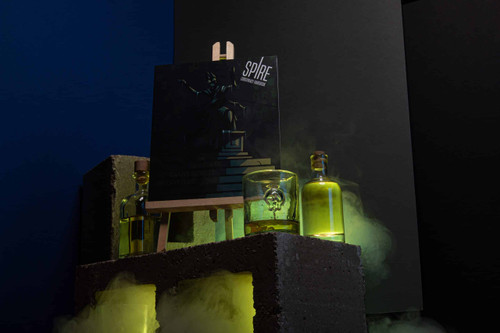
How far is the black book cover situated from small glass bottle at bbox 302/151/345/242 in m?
0.13

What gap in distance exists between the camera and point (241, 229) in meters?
1.49

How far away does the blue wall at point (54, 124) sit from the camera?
1.40 m

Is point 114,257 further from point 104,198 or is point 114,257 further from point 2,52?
point 2,52

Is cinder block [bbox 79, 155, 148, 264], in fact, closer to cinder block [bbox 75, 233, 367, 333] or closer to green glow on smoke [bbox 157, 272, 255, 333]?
cinder block [bbox 75, 233, 367, 333]

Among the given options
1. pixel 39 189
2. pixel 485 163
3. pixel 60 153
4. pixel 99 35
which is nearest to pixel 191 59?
pixel 99 35

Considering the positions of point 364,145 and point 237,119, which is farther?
point 364,145

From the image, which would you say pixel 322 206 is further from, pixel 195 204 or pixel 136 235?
pixel 136 235

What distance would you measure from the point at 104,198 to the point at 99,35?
1.86 feet

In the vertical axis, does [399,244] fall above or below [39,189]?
below

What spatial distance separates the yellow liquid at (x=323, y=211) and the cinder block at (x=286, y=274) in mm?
102

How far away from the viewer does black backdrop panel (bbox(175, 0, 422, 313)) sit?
136cm

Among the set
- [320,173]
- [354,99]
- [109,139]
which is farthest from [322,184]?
[109,139]

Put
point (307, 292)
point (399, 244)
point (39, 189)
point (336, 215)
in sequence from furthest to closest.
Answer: point (39, 189)
point (399, 244)
point (336, 215)
point (307, 292)

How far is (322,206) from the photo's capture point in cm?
122
